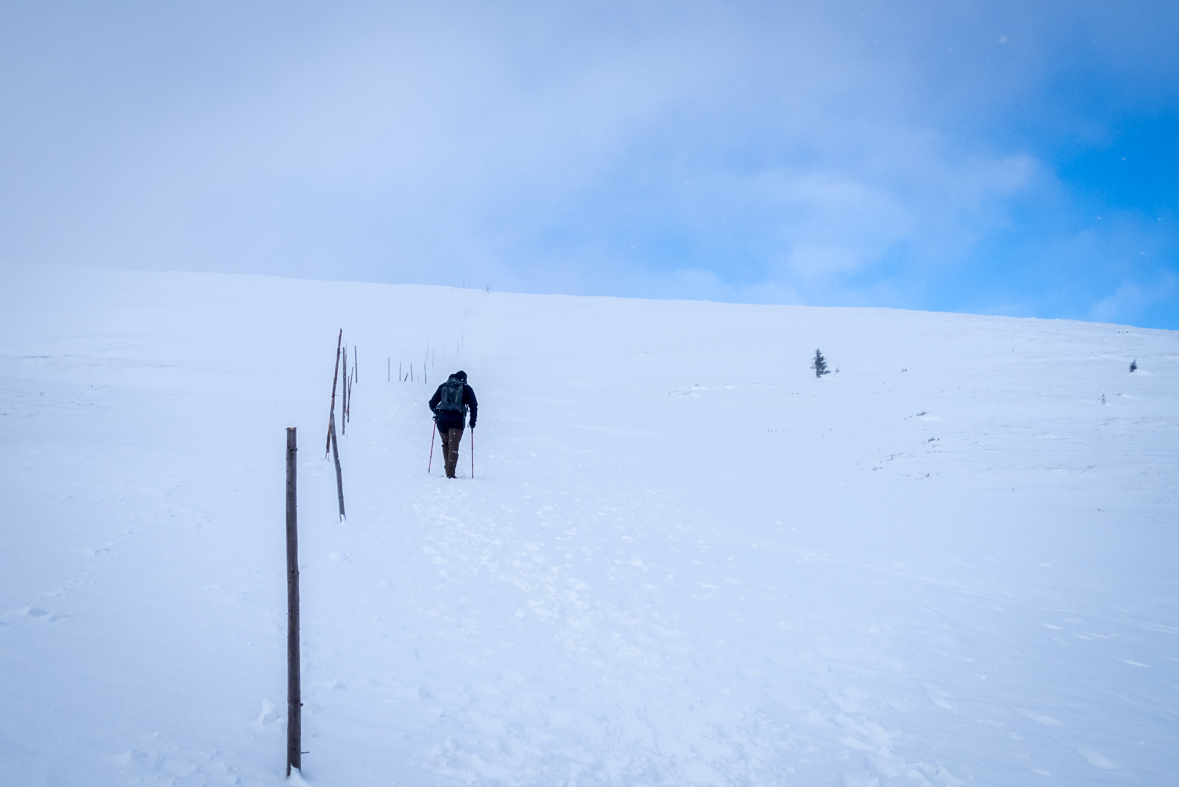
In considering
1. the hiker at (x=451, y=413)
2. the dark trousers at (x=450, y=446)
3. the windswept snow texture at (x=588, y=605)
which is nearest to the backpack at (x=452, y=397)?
the hiker at (x=451, y=413)

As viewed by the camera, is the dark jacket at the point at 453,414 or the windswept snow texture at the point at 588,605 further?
the dark jacket at the point at 453,414

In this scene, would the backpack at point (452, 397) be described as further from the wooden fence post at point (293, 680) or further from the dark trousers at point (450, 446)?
the wooden fence post at point (293, 680)

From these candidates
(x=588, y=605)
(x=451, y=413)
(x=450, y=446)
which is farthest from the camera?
(x=450, y=446)

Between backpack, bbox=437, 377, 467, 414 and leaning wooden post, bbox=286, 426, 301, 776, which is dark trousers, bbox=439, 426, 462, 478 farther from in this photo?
leaning wooden post, bbox=286, 426, 301, 776

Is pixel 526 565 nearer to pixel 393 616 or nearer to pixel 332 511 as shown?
pixel 393 616

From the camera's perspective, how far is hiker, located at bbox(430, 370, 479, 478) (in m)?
10.5

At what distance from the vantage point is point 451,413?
10.5 metres

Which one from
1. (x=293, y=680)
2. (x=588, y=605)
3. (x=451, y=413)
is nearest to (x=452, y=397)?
(x=451, y=413)

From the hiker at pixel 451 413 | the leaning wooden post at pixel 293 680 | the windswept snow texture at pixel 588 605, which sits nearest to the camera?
the leaning wooden post at pixel 293 680

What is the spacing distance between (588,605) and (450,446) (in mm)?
6052

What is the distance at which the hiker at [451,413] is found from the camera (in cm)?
1047

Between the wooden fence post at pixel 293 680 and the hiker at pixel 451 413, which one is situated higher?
the hiker at pixel 451 413

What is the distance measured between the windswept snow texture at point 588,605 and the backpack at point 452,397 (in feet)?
4.60

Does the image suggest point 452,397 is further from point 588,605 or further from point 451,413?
point 588,605
